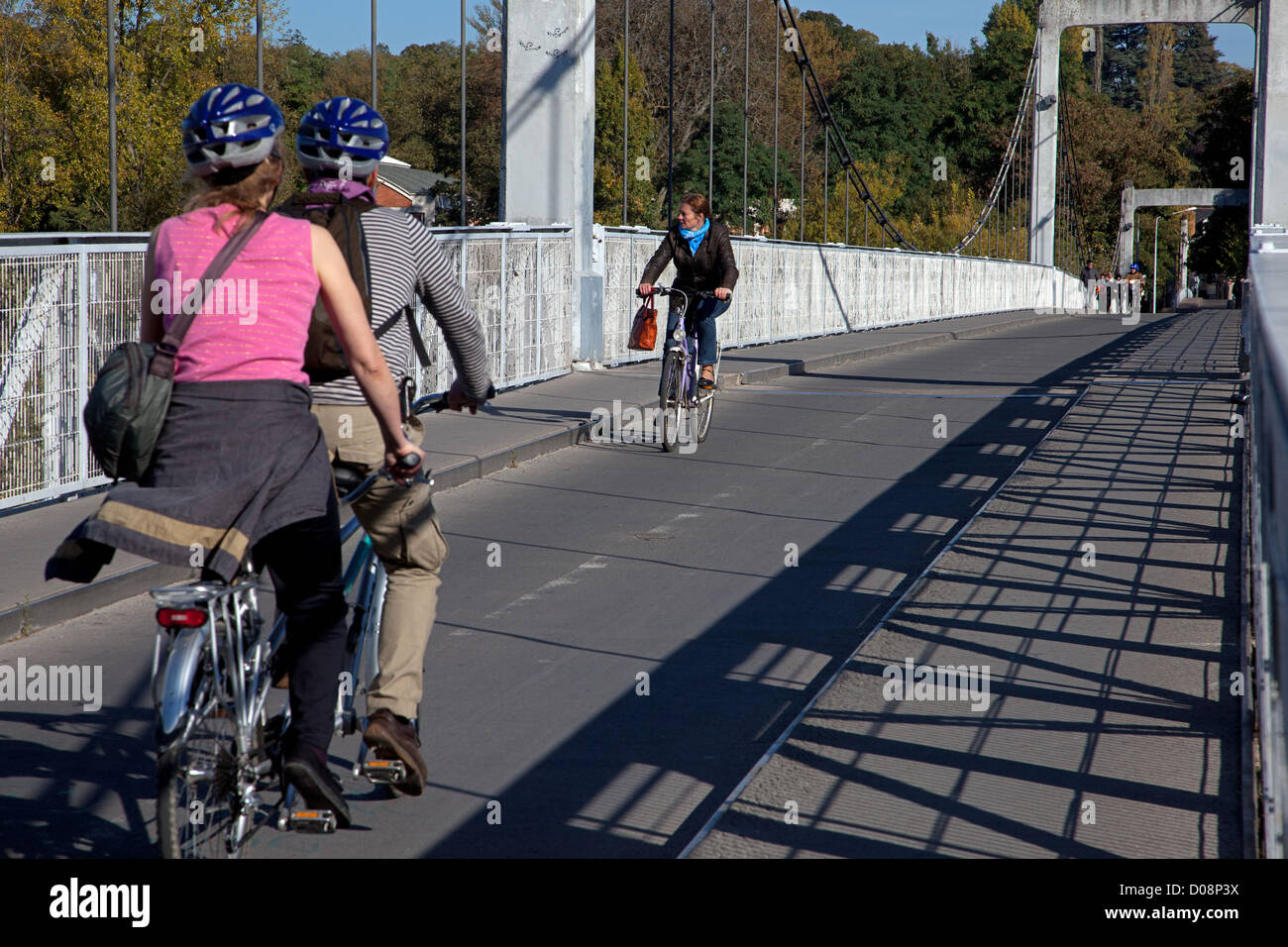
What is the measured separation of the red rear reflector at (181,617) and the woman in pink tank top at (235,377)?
0.10m

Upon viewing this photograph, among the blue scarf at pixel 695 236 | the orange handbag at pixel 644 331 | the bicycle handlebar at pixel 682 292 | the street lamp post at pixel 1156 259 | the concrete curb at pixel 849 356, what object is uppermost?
the street lamp post at pixel 1156 259

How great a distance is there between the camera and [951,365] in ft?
70.9

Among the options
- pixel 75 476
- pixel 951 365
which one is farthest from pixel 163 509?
pixel 951 365

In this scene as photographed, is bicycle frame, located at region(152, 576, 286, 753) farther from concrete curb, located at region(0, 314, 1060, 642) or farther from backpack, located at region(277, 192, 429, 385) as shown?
concrete curb, located at region(0, 314, 1060, 642)

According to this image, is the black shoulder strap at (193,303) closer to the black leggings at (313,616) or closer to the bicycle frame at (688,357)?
the black leggings at (313,616)

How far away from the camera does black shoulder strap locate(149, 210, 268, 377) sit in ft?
11.0

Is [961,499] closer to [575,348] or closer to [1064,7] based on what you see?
[575,348]

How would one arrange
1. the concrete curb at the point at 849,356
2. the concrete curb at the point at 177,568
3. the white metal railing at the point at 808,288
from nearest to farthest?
the concrete curb at the point at 177,568
the white metal railing at the point at 808,288
the concrete curb at the point at 849,356

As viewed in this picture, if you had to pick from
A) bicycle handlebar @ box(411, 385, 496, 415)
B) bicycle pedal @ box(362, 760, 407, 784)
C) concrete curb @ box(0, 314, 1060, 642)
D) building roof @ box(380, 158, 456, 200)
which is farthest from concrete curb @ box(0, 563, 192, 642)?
building roof @ box(380, 158, 456, 200)

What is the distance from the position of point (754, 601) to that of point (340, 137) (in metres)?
3.28

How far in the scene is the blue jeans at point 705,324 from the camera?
11727 mm

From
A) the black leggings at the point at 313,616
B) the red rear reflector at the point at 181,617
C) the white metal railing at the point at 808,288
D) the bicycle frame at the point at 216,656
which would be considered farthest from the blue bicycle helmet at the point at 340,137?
the white metal railing at the point at 808,288

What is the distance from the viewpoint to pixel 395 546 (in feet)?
13.4
